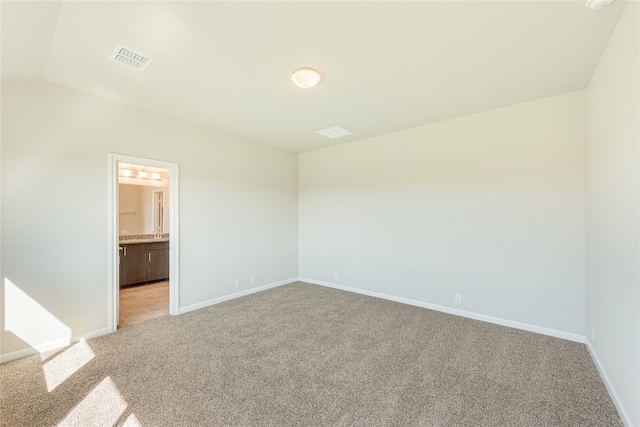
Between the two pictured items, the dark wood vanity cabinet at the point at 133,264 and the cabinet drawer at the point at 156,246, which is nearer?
the dark wood vanity cabinet at the point at 133,264

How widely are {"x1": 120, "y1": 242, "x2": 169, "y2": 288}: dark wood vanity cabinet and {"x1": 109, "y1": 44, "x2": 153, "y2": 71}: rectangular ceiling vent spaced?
3.85 metres

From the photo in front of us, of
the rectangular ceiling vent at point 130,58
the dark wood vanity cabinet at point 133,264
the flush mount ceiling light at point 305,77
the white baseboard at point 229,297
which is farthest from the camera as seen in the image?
the dark wood vanity cabinet at point 133,264

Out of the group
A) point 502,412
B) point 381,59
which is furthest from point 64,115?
point 502,412

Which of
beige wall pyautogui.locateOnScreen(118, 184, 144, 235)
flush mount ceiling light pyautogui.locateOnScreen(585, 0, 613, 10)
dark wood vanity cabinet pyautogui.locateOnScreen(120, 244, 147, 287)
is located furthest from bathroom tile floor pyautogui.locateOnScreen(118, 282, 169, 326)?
flush mount ceiling light pyautogui.locateOnScreen(585, 0, 613, 10)

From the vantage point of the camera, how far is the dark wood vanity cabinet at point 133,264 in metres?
5.12

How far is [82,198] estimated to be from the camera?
2.98 m

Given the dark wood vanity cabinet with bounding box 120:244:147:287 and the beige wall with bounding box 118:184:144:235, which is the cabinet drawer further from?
the beige wall with bounding box 118:184:144:235

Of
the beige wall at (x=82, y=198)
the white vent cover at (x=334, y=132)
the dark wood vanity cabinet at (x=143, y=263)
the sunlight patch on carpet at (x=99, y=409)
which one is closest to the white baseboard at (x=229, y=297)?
the beige wall at (x=82, y=198)

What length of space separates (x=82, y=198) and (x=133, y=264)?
109 inches

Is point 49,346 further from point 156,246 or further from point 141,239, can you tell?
point 141,239

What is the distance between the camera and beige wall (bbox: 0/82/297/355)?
259 centimetres

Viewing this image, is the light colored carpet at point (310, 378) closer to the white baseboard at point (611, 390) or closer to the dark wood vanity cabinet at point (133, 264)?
the white baseboard at point (611, 390)

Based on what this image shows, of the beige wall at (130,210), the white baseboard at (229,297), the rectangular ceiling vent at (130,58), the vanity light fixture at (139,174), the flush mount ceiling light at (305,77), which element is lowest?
the white baseboard at (229,297)

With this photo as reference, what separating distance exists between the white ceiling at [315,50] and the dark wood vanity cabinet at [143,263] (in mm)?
3169
